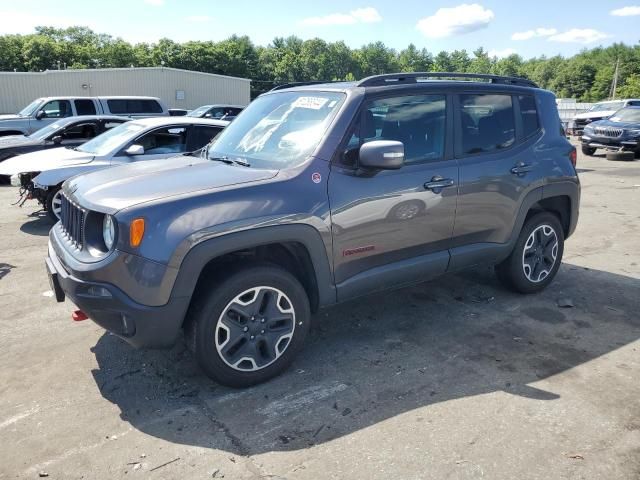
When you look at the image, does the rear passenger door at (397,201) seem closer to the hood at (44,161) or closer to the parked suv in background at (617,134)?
the hood at (44,161)

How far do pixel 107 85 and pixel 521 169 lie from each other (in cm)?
3351

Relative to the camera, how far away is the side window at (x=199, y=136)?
787 cm

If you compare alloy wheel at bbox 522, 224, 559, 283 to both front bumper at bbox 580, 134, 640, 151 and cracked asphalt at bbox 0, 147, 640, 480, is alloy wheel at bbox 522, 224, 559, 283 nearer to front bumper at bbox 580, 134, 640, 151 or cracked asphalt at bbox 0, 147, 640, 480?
cracked asphalt at bbox 0, 147, 640, 480

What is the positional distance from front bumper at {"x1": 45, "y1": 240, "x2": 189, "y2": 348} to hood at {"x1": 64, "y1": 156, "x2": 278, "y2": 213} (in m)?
0.47

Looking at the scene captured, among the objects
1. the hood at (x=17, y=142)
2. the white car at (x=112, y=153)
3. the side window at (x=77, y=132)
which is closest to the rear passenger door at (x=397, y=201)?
the white car at (x=112, y=153)

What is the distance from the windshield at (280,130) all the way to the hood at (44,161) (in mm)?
4235

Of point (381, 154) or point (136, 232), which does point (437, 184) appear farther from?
point (136, 232)

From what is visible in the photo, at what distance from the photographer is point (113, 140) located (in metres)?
7.90

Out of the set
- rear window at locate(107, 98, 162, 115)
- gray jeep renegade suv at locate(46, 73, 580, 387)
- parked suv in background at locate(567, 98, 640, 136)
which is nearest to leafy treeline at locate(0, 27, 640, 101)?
parked suv in background at locate(567, 98, 640, 136)

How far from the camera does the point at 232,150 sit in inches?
160

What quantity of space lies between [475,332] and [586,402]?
1.10 metres

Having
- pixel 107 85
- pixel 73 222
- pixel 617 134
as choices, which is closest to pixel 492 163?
pixel 73 222

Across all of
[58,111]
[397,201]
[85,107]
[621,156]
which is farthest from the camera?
[621,156]

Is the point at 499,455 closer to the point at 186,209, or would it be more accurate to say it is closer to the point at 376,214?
the point at 376,214
